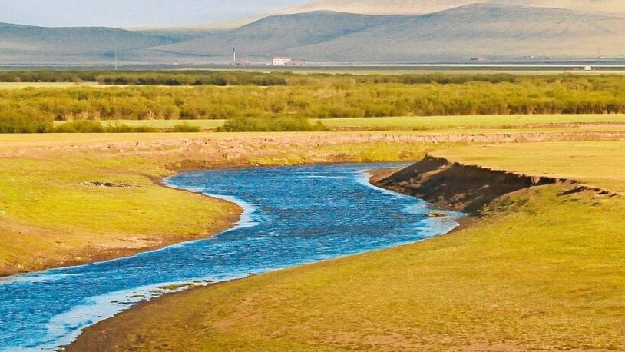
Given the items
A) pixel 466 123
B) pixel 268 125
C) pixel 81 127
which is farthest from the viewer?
pixel 466 123

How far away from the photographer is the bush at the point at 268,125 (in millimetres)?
82688

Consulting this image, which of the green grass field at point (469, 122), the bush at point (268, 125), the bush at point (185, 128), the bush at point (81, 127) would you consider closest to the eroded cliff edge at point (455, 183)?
the bush at point (185, 128)

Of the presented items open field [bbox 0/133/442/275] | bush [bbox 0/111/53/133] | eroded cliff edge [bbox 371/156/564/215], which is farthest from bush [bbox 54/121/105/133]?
eroded cliff edge [bbox 371/156/564/215]

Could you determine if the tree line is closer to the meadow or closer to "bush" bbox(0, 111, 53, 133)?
"bush" bbox(0, 111, 53, 133)

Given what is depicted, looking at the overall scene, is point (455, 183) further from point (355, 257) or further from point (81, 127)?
point (81, 127)

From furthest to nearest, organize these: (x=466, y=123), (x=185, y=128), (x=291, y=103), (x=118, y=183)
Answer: (x=291, y=103), (x=466, y=123), (x=185, y=128), (x=118, y=183)

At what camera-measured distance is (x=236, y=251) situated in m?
34.7

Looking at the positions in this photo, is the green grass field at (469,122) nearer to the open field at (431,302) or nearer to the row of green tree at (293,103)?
the row of green tree at (293,103)

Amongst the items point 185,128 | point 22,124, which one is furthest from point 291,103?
point 22,124

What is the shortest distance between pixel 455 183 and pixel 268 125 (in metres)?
36.0

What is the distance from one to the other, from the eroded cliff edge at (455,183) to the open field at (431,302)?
9.77m

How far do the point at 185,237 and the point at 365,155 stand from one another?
36008 millimetres

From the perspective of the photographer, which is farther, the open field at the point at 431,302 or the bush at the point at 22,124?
the bush at the point at 22,124

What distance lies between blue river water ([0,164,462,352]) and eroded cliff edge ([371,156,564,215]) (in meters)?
0.91
